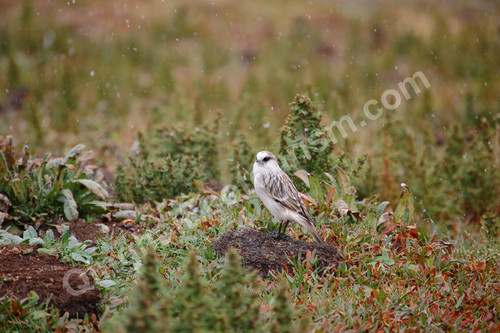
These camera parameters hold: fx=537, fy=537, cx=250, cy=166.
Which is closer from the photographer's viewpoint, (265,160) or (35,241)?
(35,241)

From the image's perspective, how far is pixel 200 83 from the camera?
12.7m

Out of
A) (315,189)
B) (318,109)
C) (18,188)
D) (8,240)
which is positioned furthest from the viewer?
(318,109)

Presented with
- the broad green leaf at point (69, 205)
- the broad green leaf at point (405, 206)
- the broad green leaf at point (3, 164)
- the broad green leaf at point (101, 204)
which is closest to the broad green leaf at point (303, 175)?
the broad green leaf at point (405, 206)

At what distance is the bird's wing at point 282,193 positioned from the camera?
193 inches

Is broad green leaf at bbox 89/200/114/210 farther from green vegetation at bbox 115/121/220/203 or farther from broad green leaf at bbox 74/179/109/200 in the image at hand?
green vegetation at bbox 115/121/220/203

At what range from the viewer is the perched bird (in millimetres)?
4910

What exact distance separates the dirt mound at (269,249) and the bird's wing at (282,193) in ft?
1.05

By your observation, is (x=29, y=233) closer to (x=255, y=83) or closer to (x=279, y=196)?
(x=279, y=196)

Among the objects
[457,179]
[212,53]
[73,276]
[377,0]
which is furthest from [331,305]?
[377,0]

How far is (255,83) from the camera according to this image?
13.0 m

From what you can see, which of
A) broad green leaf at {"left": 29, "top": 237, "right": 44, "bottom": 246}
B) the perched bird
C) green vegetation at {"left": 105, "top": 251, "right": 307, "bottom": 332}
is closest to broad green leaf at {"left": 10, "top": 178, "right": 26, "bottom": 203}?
broad green leaf at {"left": 29, "top": 237, "right": 44, "bottom": 246}

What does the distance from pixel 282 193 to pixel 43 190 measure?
274 centimetres

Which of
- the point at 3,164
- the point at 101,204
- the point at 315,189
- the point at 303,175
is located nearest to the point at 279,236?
the point at 315,189

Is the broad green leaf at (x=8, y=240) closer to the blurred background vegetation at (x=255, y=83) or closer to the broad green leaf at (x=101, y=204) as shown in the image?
the broad green leaf at (x=101, y=204)
